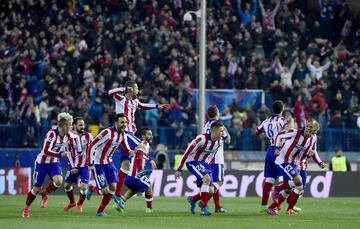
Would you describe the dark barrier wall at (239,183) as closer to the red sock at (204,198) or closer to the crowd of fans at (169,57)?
the crowd of fans at (169,57)

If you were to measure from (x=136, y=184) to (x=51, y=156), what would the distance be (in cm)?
204

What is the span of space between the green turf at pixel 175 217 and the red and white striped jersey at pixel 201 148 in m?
1.16

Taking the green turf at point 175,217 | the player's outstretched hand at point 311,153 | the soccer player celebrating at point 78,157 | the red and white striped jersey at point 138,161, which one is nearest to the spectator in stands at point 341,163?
the green turf at point 175,217

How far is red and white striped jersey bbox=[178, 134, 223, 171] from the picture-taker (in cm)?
2486

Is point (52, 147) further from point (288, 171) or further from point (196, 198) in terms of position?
point (288, 171)

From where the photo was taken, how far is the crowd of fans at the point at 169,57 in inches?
1490

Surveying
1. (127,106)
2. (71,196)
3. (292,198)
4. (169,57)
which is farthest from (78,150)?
(169,57)

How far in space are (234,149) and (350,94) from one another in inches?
162

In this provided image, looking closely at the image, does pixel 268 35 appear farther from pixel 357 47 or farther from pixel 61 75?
pixel 61 75

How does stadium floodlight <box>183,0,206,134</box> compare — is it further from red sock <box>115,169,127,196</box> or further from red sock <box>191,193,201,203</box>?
red sock <box>191,193,201,203</box>

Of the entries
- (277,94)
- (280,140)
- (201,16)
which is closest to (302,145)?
(280,140)

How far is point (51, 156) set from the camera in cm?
2444

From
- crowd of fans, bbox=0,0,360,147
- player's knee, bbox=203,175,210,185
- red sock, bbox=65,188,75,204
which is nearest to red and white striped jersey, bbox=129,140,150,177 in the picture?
player's knee, bbox=203,175,210,185

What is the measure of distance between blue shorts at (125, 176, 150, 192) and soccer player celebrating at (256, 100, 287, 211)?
98.4 inches
